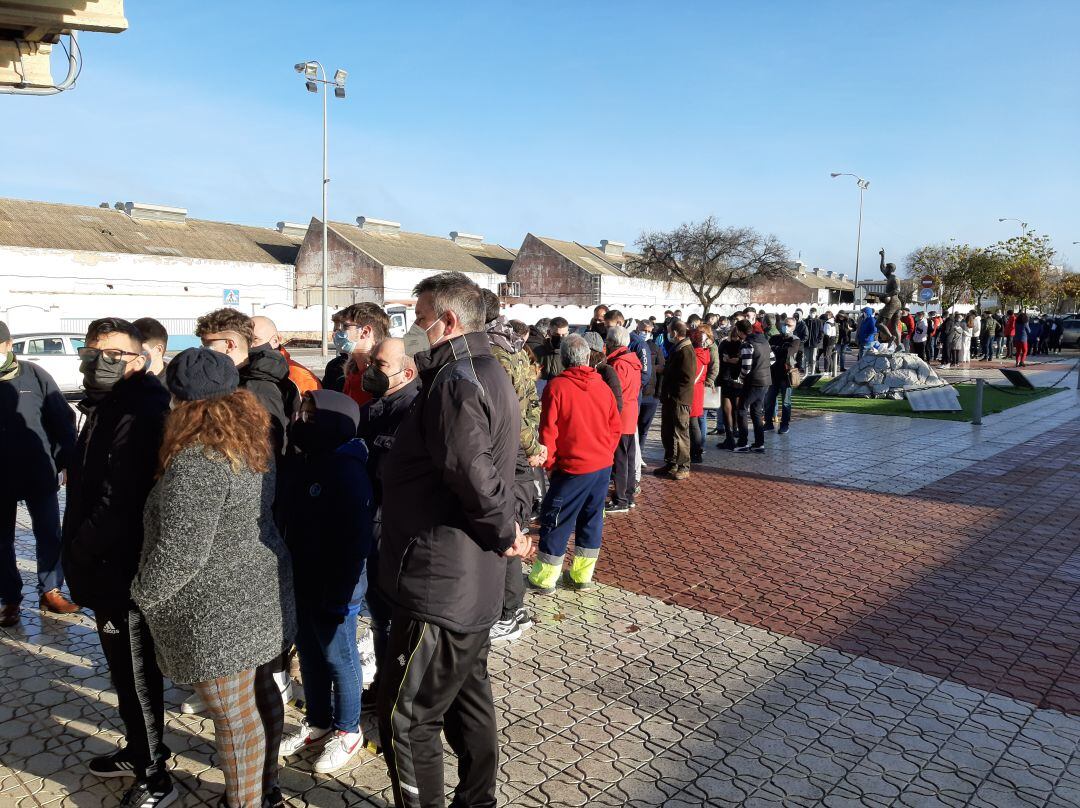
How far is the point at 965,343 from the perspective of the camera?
88.8 feet

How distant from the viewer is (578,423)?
5586mm

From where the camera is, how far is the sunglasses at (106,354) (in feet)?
10.3

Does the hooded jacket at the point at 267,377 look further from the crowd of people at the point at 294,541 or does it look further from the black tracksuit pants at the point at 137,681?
the black tracksuit pants at the point at 137,681

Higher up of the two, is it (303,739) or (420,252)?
(420,252)

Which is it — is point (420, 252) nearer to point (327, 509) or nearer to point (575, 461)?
point (575, 461)

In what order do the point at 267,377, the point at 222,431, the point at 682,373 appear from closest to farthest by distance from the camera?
the point at 222,431
the point at 267,377
the point at 682,373

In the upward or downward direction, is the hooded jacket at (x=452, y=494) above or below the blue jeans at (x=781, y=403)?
above

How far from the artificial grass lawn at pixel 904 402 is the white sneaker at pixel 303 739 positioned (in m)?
14.4

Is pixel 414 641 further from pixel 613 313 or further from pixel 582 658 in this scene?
pixel 613 313

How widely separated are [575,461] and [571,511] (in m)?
0.37

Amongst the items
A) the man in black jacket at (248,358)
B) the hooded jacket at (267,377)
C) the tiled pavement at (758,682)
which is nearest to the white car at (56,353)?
the tiled pavement at (758,682)

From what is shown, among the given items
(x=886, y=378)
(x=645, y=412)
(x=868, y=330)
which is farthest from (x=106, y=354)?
(x=868, y=330)

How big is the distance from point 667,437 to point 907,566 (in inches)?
143

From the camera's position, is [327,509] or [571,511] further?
[571,511]
